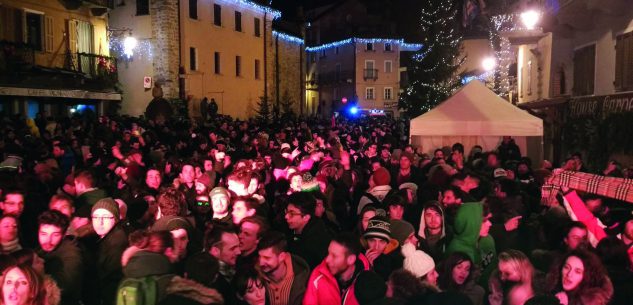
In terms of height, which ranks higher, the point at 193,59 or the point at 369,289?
the point at 193,59

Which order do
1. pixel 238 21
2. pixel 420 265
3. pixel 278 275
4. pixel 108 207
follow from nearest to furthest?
pixel 278 275
pixel 420 265
pixel 108 207
pixel 238 21

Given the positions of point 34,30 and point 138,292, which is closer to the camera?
point 138,292

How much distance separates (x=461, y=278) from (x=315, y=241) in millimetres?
1410

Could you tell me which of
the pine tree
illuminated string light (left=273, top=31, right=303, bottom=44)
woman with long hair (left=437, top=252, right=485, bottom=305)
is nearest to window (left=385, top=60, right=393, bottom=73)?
illuminated string light (left=273, top=31, right=303, bottom=44)

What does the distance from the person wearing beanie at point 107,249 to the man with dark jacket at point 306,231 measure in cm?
148

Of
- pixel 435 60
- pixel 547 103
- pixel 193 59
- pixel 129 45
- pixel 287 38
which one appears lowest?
pixel 547 103

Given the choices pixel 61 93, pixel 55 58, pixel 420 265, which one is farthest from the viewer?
pixel 55 58

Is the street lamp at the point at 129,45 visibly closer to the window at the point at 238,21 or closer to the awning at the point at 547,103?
the window at the point at 238,21

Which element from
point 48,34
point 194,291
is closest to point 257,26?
point 48,34

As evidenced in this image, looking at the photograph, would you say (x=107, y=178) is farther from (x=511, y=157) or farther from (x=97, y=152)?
(x=511, y=157)

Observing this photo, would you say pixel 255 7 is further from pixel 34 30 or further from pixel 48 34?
pixel 34 30

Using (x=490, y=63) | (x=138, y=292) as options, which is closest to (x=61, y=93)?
(x=490, y=63)

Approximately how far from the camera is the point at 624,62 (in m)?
13.1

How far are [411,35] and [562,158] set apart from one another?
52.5m
